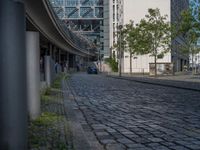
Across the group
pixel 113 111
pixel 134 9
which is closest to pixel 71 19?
pixel 134 9

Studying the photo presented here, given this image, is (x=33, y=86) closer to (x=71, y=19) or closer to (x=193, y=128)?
(x=193, y=128)

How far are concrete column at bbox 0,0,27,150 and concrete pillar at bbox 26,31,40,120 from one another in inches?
254

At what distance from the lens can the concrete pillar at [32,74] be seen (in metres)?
11.0

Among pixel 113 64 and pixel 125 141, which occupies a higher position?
pixel 113 64

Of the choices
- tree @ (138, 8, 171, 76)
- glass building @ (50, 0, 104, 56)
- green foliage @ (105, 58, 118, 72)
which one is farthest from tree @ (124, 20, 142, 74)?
glass building @ (50, 0, 104, 56)

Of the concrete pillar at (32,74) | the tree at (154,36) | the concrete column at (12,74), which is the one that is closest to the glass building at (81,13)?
the tree at (154,36)

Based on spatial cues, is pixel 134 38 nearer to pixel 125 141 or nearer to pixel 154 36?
pixel 154 36

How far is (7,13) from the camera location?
4348mm

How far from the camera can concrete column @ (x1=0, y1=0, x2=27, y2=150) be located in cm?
434

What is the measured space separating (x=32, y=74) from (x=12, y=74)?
6.83 metres

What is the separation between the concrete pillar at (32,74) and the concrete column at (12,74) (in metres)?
6.44

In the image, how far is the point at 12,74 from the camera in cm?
436

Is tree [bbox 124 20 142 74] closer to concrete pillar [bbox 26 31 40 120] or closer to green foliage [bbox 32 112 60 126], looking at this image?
green foliage [bbox 32 112 60 126]

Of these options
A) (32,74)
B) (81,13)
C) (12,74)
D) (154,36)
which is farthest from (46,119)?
(81,13)
